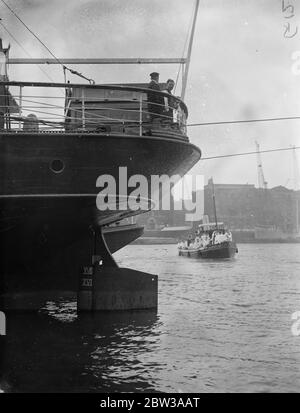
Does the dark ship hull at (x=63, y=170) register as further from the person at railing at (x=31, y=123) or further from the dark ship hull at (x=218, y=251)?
the dark ship hull at (x=218, y=251)

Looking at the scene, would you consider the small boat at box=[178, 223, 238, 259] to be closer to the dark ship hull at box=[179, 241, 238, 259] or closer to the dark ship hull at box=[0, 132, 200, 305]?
the dark ship hull at box=[179, 241, 238, 259]

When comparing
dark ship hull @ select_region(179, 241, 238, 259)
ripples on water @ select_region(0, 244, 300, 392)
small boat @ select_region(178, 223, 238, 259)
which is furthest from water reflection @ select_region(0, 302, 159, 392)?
small boat @ select_region(178, 223, 238, 259)

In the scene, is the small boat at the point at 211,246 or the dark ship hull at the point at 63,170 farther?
the small boat at the point at 211,246

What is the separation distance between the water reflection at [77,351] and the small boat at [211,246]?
111 feet

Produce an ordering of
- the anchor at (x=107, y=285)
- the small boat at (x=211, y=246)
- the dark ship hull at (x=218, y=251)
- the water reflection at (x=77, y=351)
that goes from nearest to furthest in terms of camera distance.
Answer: the water reflection at (x=77, y=351)
the anchor at (x=107, y=285)
the dark ship hull at (x=218, y=251)
the small boat at (x=211, y=246)

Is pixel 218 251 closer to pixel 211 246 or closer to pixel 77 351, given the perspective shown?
pixel 211 246

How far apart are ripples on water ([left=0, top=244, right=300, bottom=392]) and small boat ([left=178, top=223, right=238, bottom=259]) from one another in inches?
1228

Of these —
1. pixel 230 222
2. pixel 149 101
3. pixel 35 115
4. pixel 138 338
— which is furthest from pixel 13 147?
pixel 230 222

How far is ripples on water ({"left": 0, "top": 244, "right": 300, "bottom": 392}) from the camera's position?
22.2ft

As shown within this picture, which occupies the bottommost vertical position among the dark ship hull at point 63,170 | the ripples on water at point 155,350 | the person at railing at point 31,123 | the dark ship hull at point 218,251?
the ripples on water at point 155,350

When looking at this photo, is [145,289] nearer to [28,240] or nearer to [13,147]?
[28,240]

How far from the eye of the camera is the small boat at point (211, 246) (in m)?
45.5

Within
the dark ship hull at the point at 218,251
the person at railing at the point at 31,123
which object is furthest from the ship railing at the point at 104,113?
the dark ship hull at the point at 218,251
